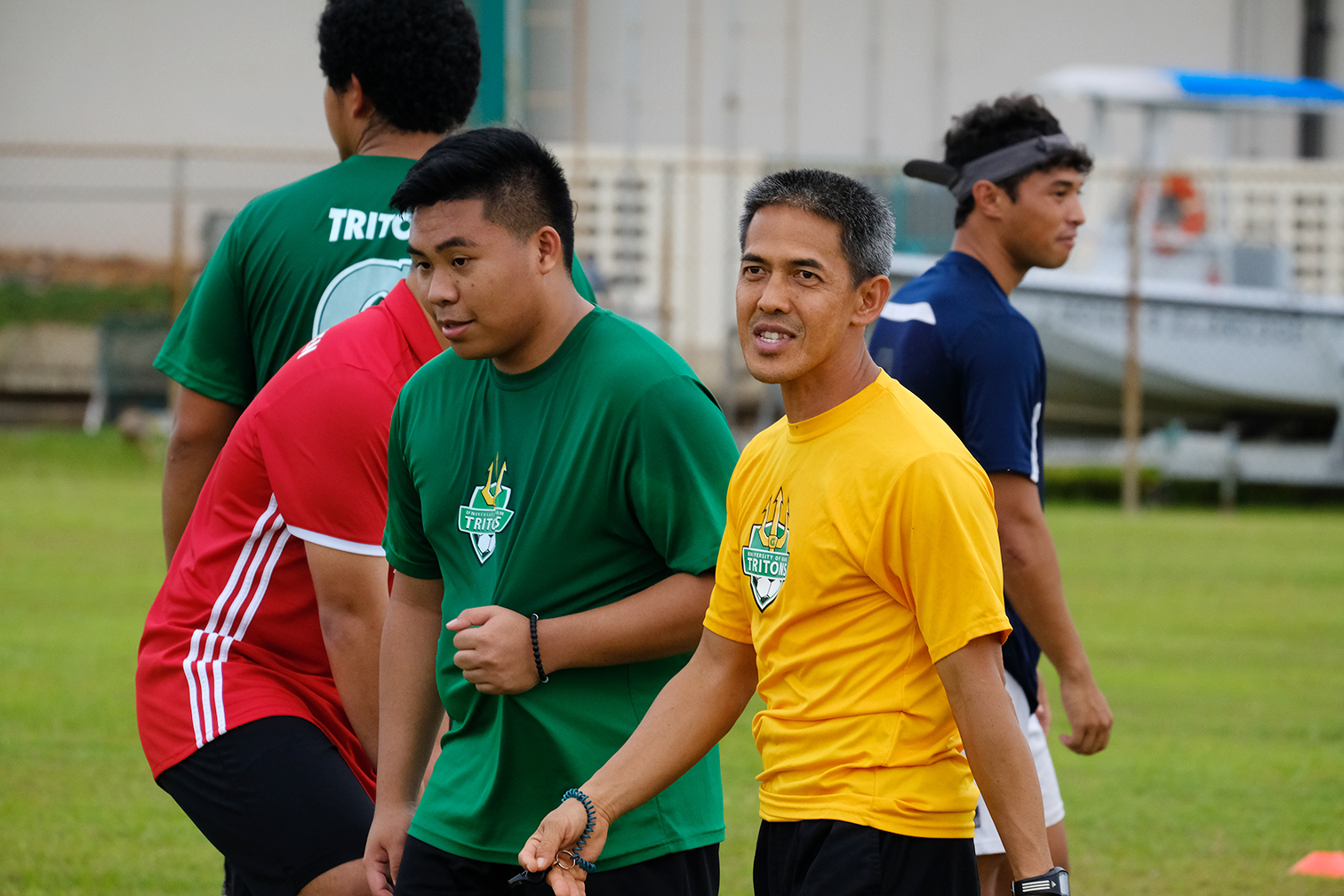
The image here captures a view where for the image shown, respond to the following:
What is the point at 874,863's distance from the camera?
97.4 inches

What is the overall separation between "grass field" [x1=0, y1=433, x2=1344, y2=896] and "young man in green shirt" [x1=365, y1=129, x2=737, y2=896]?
2.59m

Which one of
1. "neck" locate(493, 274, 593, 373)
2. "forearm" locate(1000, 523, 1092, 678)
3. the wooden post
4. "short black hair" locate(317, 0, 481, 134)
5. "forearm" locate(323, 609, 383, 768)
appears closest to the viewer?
"neck" locate(493, 274, 593, 373)

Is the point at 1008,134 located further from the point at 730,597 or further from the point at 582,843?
the point at 582,843

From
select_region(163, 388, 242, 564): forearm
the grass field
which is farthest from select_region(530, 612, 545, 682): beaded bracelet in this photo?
the grass field

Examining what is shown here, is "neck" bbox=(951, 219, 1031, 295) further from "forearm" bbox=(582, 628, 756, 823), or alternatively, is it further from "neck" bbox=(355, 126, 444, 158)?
"forearm" bbox=(582, 628, 756, 823)

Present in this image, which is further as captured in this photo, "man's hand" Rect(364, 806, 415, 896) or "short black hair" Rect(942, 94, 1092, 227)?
"short black hair" Rect(942, 94, 1092, 227)

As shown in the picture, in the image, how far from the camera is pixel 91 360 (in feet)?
67.7

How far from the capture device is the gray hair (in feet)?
8.41

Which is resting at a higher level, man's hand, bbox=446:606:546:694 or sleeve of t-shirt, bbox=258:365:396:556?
sleeve of t-shirt, bbox=258:365:396:556

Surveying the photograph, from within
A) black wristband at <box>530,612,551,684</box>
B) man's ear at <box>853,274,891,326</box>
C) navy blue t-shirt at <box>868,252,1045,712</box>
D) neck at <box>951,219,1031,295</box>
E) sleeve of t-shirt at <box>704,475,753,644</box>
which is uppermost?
neck at <box>951,219,1031,295</box>

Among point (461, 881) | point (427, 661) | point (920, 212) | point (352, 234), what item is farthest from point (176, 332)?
point (920, 212)

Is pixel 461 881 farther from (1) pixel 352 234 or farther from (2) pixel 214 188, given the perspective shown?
(2) pixel 214 188

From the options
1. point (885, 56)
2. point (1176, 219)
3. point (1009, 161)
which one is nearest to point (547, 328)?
point (1009, 161)

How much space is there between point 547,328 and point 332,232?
1.11 meters
